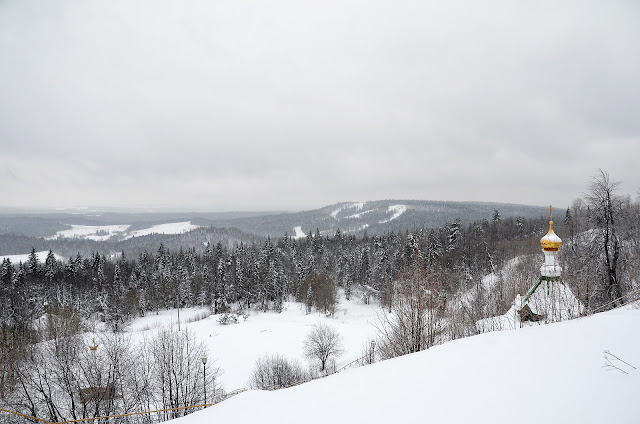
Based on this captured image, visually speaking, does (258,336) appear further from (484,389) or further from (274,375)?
(484,389)

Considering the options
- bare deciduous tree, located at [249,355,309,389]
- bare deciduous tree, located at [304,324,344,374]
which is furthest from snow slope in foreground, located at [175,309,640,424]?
bare deciduous tree, located at [304,324,344,374]

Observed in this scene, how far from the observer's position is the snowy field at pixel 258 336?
29.4 m

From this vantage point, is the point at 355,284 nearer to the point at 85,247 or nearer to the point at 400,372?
the point at 400,372

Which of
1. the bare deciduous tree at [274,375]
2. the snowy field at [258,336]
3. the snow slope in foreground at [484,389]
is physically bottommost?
the snowy field at [258,336]

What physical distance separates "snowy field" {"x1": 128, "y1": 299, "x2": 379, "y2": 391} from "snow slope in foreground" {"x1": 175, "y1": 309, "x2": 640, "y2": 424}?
19.6 m

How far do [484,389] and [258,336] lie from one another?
125ft

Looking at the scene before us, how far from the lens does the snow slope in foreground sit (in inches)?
148

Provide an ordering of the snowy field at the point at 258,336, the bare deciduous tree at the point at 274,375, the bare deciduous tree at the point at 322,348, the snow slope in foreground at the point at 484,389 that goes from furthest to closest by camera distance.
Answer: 1. the snowy field at the point at 258,336
2. the bare deciduous tree at the point at 322,348
3. the bare deciduous tree at the point at 274,375
4. the snow slope in foreground at the point at 484,389

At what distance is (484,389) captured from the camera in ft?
14.6

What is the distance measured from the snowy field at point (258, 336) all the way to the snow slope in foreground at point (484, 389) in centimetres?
1961

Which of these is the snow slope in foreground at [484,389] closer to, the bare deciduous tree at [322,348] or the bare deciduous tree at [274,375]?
the bare deciduous tree at [274,375]

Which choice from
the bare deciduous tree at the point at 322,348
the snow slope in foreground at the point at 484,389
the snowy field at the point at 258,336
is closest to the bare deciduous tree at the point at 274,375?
the snowy field at the point at 258,336

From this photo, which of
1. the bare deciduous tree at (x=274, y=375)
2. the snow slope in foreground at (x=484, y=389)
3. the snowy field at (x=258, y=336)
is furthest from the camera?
the snowy field at (x=258, y=336)

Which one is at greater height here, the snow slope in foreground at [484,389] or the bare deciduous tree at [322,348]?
the snow slope in foreground at [484,389]
